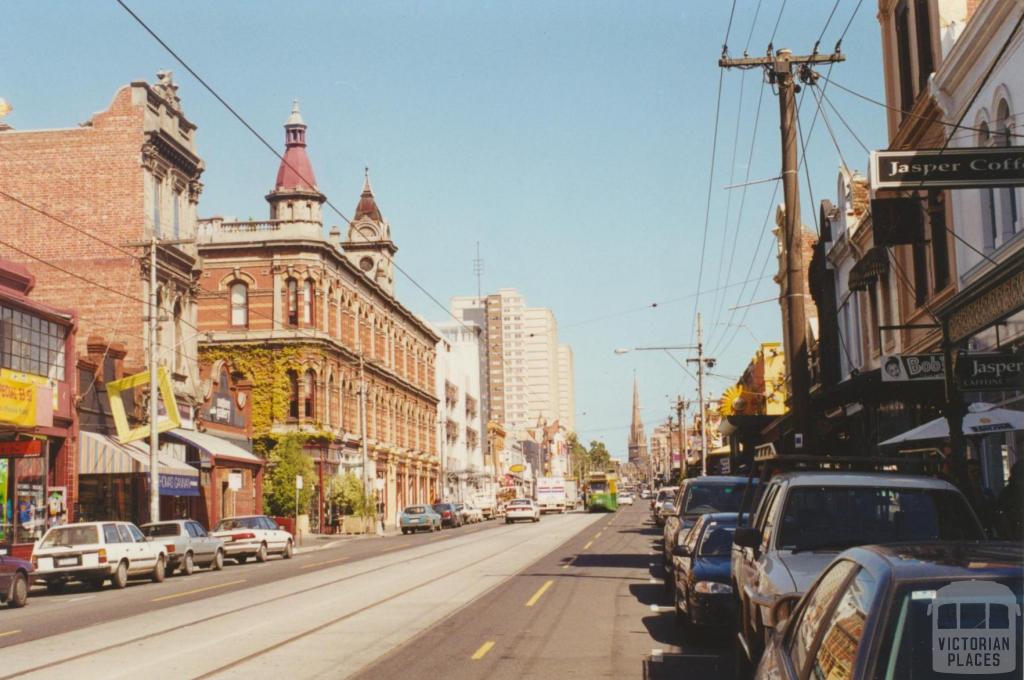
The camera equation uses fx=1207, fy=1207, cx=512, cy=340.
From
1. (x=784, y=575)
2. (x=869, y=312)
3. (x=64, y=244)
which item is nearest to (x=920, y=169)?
(x=784, y=575)

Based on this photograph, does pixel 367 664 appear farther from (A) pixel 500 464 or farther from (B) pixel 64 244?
(A) pixel 500 464

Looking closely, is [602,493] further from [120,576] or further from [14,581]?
[14,581]

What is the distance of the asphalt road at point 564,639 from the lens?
39.3 ft

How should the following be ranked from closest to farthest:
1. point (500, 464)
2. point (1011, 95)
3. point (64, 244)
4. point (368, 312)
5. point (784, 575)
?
point (784, 575), point (1011, 95), point (64, 244), point (368, 312), point (500, 464)

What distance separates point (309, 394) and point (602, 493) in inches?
1432

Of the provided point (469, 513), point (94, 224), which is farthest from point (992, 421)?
point (469, 513)

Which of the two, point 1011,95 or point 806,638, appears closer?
point 806,638

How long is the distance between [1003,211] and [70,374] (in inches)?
1111

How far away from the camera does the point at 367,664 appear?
41.0 ft

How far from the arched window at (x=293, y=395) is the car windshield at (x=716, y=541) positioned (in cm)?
5281

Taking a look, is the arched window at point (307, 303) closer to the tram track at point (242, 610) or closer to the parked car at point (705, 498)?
the tram track at point (242, 610)

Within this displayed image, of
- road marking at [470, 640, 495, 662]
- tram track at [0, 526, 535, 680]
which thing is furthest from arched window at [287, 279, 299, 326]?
road marking at [470, 640, 495, 662]

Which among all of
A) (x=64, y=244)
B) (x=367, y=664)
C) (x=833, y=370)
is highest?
(x=64, y=244)

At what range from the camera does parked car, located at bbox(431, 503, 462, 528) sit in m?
68.9
